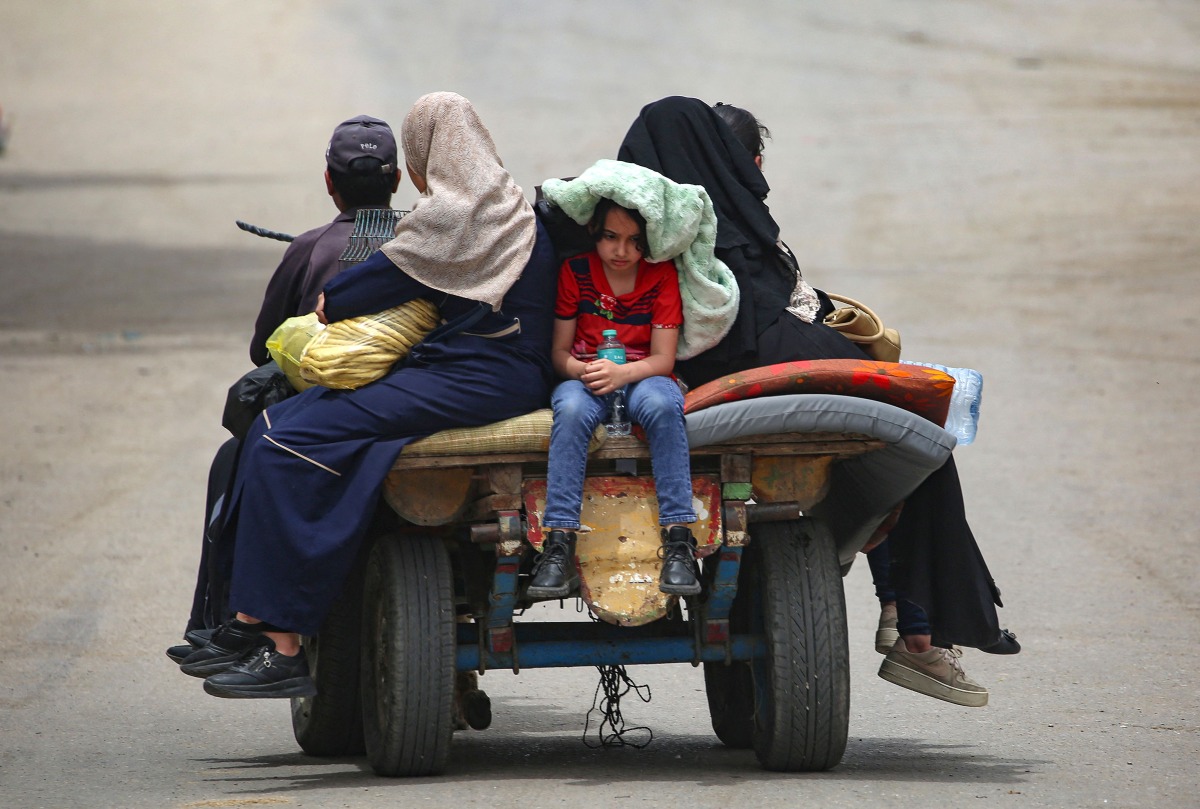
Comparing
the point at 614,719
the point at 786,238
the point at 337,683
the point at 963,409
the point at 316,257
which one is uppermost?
the point at 786,238

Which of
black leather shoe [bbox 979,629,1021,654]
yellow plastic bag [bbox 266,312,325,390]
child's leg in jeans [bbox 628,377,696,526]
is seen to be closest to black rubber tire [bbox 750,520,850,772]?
child's leg in jeans [bbox 628,377,696,526]

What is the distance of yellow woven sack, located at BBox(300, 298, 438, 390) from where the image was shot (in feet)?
17.1

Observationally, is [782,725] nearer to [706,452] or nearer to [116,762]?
[706,452]

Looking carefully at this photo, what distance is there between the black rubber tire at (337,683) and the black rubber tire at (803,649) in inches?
54.2

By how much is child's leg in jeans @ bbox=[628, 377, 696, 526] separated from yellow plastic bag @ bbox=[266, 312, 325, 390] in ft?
3.73

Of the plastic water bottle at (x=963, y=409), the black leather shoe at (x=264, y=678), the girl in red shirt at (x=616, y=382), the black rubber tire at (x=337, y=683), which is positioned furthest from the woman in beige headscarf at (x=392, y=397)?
the plastic water bottle at (x=963, y=409)

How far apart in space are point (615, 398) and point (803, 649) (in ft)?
3.11

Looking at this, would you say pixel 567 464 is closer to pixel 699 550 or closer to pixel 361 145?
pixel 699 550

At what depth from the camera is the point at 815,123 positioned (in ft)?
97.1

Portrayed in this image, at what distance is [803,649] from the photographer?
5.27 m

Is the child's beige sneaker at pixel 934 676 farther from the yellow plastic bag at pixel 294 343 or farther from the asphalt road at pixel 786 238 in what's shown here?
the yellow plastic bag at pixel 294 343

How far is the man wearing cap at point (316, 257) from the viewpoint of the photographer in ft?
19.1

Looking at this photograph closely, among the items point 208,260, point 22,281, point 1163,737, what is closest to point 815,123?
point 208,260

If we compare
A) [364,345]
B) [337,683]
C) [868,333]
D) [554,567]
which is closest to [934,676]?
[868,333]
